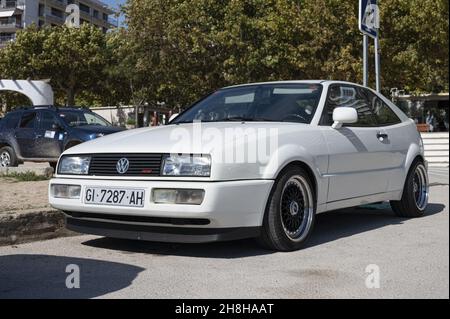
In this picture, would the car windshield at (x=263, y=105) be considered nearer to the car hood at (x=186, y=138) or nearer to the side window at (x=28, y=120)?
the car hood at (x=186, y=138)

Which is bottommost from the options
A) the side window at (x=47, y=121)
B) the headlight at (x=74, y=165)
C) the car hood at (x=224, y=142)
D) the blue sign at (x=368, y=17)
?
the headlight at (x=74, y=165)

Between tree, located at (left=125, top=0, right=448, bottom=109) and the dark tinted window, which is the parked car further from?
A: tree, located at (left=125, top=0, right=448, bottom=109)

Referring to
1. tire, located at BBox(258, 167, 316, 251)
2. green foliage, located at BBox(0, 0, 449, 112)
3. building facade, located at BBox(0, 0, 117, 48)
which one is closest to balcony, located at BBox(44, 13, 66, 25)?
building facade, located at BBox(0, 0, 117, 48)

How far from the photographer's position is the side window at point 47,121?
12320mm

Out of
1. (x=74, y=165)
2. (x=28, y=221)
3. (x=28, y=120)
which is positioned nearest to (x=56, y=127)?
(x=28, y=120)

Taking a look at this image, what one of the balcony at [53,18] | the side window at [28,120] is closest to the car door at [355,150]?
the side window at [28,120]

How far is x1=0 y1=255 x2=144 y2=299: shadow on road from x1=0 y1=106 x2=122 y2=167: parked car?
719cm

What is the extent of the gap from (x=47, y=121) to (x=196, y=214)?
9397mm

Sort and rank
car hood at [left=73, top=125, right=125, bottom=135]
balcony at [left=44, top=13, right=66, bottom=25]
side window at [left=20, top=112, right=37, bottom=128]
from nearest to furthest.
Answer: car hood at [left=73, top=125, right=125, bottom=135] < side window at [left=20, top=112, right=37, bottom=128] < balcony at [left=44, top=13, right=66, bottom=25]

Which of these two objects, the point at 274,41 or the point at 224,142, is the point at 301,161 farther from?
the point at 274,41

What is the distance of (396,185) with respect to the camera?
5.88 m

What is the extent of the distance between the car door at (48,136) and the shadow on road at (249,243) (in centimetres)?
732

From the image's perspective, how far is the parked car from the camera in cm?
1170

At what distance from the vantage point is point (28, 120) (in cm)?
1304
